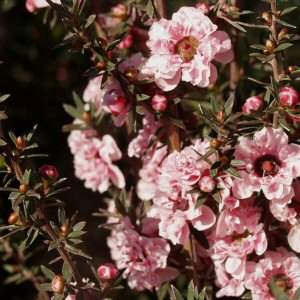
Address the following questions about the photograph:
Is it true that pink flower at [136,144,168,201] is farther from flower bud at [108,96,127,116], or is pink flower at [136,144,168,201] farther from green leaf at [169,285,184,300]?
green leaf at [169,285,184,300]

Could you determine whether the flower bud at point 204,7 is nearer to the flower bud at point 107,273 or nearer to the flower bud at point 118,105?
the flower bud at point 118,105

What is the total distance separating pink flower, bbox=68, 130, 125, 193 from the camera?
64.4 inches

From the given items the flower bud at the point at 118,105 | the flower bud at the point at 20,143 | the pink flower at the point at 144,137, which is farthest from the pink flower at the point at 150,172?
the flower bud at the point at 20,143

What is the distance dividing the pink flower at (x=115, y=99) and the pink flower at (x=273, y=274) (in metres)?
0.40

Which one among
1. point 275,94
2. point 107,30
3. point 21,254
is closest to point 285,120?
point 275,94

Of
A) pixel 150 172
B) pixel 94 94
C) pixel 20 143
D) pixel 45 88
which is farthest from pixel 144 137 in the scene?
pixel 45 88

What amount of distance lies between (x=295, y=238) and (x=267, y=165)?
0.54 feet

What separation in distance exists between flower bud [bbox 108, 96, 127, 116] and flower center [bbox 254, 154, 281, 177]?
297 millimetres

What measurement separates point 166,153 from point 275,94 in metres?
0.30

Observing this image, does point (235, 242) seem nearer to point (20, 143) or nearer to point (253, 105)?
point (253, 105)

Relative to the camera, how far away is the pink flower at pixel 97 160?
1637 mm

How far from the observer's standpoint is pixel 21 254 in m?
1.66

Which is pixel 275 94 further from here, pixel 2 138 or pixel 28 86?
pixel 28 86

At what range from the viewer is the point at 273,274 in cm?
142
